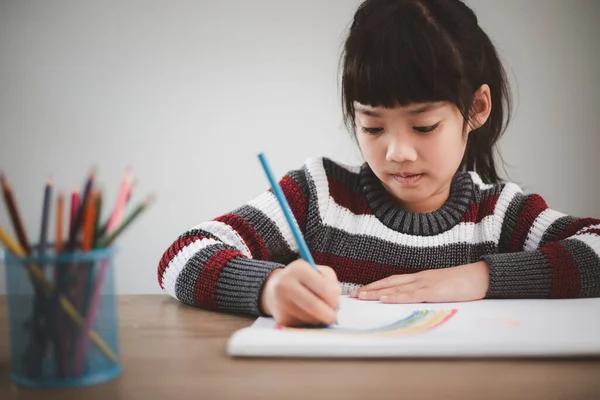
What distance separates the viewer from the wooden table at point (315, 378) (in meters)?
0.46

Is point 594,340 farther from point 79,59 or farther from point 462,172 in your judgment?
point 79,59

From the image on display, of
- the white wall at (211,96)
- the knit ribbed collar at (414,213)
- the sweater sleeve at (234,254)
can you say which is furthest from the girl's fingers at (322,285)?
the white wall at (211,96)

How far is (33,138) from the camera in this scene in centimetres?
225

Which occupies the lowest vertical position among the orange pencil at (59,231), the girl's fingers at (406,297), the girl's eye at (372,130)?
the girl's fingers at (406,297)

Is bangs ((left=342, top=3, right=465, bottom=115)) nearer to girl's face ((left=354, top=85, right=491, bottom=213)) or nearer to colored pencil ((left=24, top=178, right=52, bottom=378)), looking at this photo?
girl's face ((left=354, top=85, right=491, bottom=213))

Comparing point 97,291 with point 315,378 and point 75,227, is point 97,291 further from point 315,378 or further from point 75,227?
point 315,378

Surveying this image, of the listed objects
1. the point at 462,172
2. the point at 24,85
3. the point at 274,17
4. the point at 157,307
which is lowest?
the point at 157,307

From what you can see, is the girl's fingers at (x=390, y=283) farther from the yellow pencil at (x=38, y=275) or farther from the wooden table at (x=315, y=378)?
the yellow pencil at (x=38, y=275)

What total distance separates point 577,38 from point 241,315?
1.87m

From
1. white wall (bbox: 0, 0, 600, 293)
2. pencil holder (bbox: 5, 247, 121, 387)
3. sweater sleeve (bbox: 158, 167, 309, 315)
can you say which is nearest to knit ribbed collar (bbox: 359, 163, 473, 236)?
sweater sleeve (bbox: 158, 167, 309, 315)

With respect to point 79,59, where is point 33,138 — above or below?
below

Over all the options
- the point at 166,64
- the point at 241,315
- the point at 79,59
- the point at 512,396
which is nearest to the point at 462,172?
the point at 241,315

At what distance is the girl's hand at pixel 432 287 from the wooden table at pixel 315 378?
0.26 m

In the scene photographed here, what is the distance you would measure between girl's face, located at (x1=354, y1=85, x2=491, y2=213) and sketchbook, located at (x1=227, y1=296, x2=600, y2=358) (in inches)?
11.0
